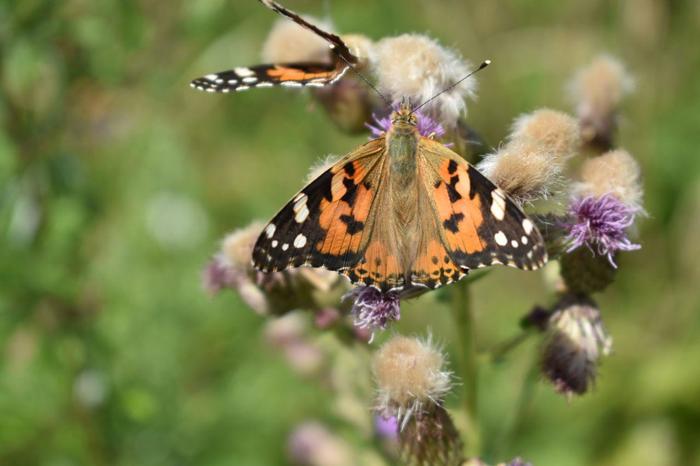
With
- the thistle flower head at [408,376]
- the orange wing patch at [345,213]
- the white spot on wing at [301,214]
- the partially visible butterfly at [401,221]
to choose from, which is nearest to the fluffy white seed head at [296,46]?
the partially visible butterfly at [401,221]

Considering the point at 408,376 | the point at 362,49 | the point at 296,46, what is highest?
the point at 296,46

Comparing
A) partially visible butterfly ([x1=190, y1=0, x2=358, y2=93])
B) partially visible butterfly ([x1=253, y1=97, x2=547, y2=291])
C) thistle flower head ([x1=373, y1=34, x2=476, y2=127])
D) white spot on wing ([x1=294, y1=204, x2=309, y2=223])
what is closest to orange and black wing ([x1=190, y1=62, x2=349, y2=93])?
partially visible butterfly ([x1=190, y1=0, x2=358, y2=93])

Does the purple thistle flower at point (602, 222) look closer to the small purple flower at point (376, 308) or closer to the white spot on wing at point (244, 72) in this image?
the small purple flower at point (376, 308)

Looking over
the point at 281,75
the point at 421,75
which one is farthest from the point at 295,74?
the point at 421,75

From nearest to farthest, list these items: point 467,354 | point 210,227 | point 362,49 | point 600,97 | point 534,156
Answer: point 534,156, point 467,354, point 362,49, point 600,97, point 210,227

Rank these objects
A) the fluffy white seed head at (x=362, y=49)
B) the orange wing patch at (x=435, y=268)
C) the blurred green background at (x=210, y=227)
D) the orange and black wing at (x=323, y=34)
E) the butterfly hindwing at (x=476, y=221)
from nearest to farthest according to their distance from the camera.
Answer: the butterfly hindwing at (x=476, y=221), the orange wing patch at (x=435, y=268), the orange and black wing at (x=323, y=34), the fluffy white seed head at (x=362, y=49), the blurred green background at (x=210, y=227)

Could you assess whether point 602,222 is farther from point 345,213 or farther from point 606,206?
point 345,213
